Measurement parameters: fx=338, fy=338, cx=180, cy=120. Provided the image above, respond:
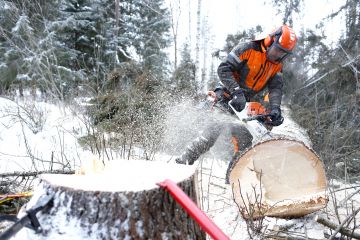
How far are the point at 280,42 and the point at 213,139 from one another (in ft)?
4.58

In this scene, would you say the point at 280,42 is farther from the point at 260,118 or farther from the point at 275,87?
the point at 260,118

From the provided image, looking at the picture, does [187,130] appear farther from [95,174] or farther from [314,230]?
[95,174]

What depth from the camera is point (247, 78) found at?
14.4 feet

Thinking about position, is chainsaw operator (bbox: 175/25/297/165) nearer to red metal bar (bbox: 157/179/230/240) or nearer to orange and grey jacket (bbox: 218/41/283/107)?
orange and grey jacket (bbox: 218/41/283/107)

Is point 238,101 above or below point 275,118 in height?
above

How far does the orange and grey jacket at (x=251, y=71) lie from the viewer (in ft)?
13.7

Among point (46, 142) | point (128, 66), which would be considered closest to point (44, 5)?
point (128, 66)

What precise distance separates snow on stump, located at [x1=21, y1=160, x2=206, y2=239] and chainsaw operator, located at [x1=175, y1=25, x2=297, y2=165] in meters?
2.65

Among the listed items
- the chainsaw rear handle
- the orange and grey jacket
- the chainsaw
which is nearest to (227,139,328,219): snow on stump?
the chainsaw

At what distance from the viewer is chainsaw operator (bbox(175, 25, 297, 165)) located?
3957mm

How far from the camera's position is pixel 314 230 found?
267 centimetres

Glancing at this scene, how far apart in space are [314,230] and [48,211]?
2.14 meters

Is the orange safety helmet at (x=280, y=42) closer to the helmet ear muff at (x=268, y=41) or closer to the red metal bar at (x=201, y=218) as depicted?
the helmet ear muff at (x=268, y=41)

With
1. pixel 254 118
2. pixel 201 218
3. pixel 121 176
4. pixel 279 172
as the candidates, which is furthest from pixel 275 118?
pixel 201 218
